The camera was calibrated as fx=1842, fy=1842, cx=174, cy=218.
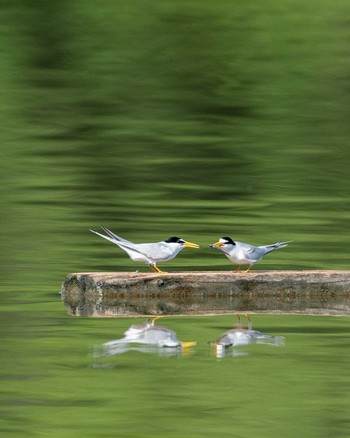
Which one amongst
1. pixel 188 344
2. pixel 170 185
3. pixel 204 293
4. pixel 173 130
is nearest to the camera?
pixel 188 344

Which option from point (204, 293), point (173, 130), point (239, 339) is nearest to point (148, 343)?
point (239, 339)

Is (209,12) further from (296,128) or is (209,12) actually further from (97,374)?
(97,374)

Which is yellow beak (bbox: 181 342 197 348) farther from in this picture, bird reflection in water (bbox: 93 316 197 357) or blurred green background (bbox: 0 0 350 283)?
blurred green background (bbox: 0 0 350 283)

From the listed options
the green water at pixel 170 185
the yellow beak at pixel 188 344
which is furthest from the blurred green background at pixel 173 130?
the yellow beak at pixel 188 344

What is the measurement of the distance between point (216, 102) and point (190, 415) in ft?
75.6

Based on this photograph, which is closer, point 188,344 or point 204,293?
point 188,344

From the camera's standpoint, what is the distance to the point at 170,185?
21.5m

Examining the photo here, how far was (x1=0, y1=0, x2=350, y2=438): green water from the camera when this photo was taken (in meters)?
9.52

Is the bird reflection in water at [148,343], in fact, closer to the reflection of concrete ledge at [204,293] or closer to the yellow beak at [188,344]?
the yellow beak at [188,344]

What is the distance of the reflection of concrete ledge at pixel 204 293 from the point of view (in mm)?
12367

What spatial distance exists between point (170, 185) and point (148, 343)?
10.4 metres

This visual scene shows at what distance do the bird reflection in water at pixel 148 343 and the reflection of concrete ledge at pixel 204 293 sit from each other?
2.02ft

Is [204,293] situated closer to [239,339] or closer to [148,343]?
[239,339]

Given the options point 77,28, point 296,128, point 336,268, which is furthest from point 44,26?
point 336,268
